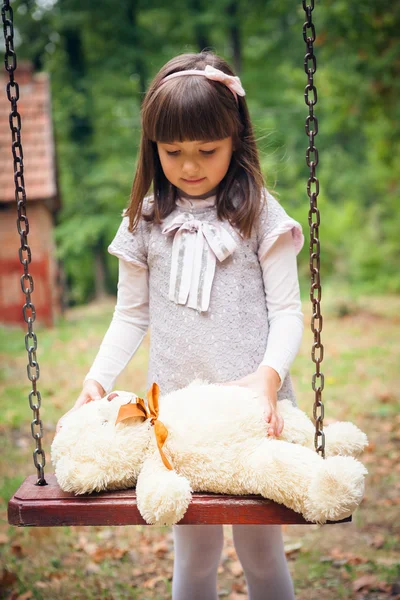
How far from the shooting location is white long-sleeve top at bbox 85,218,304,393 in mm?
1865

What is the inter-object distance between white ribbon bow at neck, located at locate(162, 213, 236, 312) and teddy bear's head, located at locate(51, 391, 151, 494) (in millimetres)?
365

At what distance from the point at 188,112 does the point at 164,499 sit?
3.36 ft

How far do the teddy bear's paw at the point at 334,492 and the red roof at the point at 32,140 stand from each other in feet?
34.5

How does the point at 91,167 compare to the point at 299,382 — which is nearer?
the point at 299,382

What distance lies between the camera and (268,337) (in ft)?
6.29

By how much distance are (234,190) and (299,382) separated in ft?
17.3

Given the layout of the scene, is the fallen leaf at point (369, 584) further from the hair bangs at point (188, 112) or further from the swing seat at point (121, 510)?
the hair bangs at point (188, 112)

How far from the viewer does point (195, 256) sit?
192cm

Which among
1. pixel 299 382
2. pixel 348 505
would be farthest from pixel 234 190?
pixel 299 382

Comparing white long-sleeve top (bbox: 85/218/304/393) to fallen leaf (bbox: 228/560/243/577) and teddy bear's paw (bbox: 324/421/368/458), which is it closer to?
teddy bear's paw (bbox: 324/421/368/458)

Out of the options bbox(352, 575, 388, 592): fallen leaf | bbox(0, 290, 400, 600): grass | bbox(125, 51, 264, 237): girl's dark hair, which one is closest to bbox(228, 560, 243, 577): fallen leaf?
bbox(0, 290, 400, 600): grass

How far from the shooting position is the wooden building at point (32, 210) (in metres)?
11.8

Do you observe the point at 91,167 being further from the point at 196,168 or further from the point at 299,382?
the point at 196,168

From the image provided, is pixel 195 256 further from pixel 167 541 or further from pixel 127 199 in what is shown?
pixel 127 199
